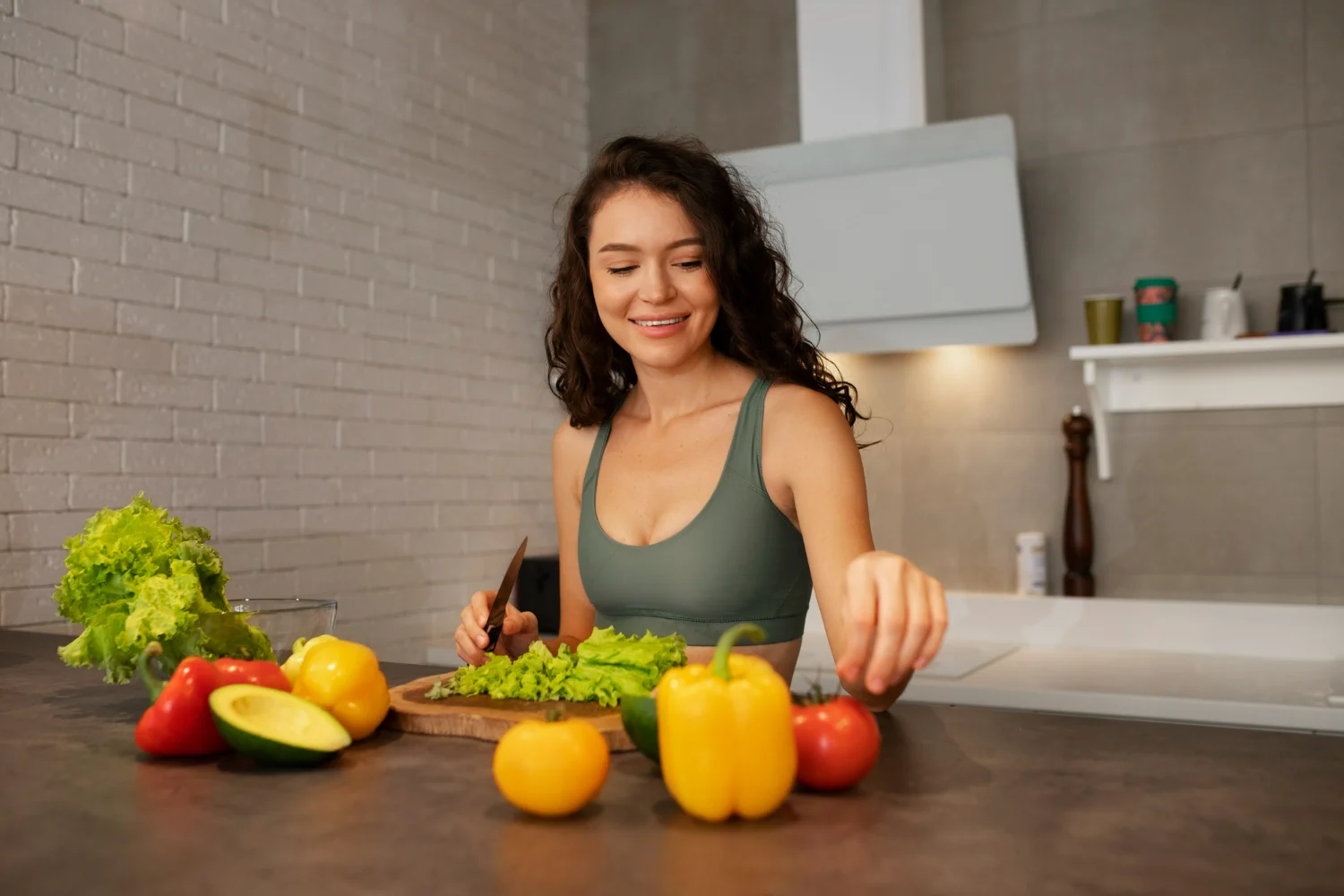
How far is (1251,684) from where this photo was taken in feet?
8.15

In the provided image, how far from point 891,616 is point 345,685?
50cm

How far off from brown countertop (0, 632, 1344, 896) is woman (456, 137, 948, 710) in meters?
0.47

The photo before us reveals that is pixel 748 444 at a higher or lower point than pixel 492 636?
higher

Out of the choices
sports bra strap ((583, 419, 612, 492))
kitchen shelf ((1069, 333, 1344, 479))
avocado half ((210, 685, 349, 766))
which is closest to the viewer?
avocado half ((210, 685, 349, 766))

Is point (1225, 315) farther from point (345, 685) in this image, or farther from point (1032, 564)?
point (345, 685)

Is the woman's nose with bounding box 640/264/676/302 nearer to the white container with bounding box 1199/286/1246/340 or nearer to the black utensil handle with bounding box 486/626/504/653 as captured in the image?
the black utensil handle with bounding box 486/626/504/653

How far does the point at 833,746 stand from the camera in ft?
2.70

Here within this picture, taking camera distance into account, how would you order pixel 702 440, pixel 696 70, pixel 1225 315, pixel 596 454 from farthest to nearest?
pixel 696 70 < pixel 1225 315 < pixel 596 454 < pixel 702 440

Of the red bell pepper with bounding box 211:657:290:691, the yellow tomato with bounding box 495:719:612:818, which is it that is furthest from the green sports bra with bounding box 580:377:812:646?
the yellow tomato with bounding box 495:719:612:818

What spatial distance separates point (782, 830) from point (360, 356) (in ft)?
8.92

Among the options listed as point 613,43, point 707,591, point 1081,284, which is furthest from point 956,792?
point 613,43

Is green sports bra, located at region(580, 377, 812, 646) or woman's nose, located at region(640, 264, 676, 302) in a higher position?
woman's nose, located at region(640, 264, 676, 302)

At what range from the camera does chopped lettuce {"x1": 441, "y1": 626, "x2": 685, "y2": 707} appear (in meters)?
1.11

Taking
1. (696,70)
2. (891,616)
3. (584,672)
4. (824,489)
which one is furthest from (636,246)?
(696,70)
